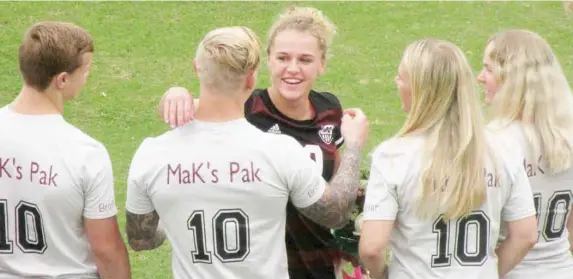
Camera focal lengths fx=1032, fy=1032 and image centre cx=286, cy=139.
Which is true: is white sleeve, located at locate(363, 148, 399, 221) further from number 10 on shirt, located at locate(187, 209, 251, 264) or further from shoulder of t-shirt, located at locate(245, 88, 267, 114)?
shoulder of t-shirt, located at locate(245, 88, 267, 114)

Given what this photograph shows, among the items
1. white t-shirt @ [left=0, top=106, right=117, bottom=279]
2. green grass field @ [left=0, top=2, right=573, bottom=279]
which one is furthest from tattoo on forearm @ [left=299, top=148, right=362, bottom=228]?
green grass field @ [left=0, top=2, right=573, bottom=279]

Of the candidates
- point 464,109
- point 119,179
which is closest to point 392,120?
point 119,179

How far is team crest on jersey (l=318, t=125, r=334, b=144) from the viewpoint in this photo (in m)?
A: 4.73

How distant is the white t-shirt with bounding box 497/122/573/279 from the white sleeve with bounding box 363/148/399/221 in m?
0.65

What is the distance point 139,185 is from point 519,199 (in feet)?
4.81

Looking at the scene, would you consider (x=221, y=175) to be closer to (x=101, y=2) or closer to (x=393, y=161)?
(x=393, y=161)

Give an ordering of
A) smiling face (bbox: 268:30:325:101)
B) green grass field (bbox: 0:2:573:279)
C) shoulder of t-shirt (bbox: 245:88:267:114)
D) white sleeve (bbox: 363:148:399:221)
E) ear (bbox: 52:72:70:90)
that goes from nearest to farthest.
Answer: white sleeve (bbox: 363:148:399:221)
ear (bbox: 52:72:70:90)
smiling face (bbox: 268:30:325:101)
shoulder of t-shirt (bbox: 245:88:267:114)
green grass field (bbox: 0:2:573:279)

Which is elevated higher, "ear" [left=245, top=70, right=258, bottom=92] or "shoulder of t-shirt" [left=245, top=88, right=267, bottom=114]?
"ear" [left=245, top=70, right=258, bottom=92]

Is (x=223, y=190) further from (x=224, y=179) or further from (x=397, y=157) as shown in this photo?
(x=397, y=157)

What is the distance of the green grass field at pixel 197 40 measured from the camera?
34.2ft

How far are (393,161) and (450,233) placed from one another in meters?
0.35

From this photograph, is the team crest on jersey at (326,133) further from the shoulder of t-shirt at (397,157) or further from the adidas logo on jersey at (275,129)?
the shoulder of t-shirt at (397,157)

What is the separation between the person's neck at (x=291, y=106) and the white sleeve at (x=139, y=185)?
99 centimetres

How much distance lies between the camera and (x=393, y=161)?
393 centimetres
